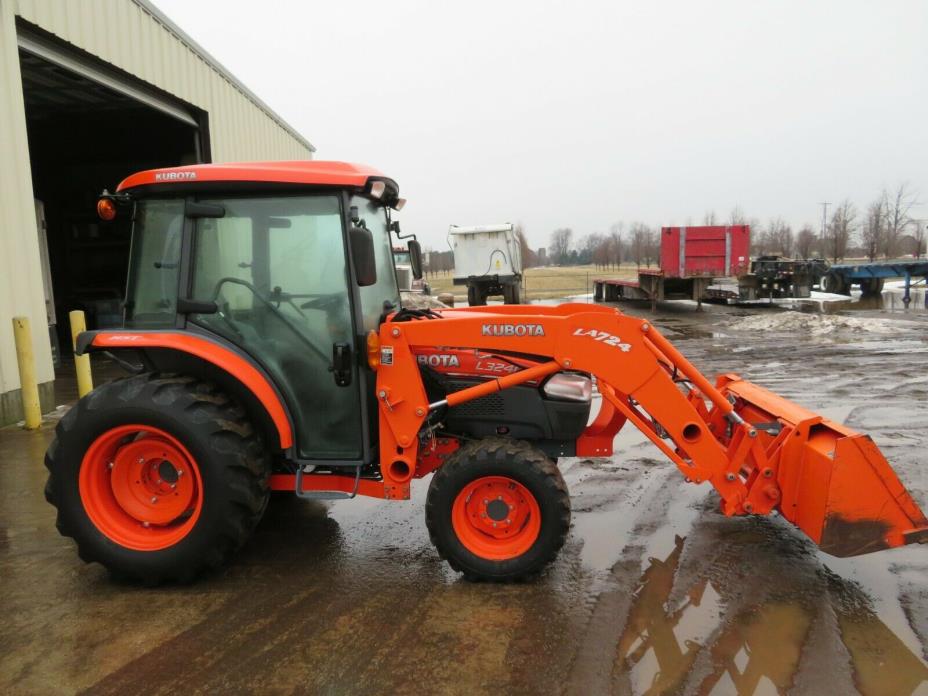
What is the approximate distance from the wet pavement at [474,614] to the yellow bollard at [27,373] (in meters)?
2.46

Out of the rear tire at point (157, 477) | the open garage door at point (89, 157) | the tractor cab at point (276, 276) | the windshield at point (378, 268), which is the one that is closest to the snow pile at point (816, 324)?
the open garage door at point (89, 157)

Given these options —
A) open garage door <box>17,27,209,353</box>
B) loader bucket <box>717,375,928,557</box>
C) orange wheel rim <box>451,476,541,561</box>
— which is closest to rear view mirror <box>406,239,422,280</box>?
orange wheel rim <box>451,476,541,561</box>

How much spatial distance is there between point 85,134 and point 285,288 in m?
11.9

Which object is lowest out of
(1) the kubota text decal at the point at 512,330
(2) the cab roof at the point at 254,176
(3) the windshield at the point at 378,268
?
(1) the kubota text decal at the point at 512,330

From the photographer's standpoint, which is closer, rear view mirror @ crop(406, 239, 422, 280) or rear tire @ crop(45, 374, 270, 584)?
rear tire @ crop(45, 374, 270, 584)

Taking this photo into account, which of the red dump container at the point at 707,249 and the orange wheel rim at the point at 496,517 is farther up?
the red dump container at the point at 707,249

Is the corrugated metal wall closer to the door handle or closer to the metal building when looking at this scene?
the metal building

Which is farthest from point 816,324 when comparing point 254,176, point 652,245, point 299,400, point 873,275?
point 652,245

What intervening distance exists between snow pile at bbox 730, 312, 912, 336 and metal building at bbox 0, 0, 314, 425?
478 inches

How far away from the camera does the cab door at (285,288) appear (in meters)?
3.55

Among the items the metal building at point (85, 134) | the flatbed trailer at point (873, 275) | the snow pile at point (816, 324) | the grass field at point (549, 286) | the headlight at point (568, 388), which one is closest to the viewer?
the headlight at point (568, 388)

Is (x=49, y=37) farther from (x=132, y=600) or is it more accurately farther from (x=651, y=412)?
(x=651, y=412)

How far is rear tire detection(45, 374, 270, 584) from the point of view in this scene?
3.37m

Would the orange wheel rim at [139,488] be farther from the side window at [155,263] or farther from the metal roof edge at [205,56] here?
the metal roof edge at [205,56]
